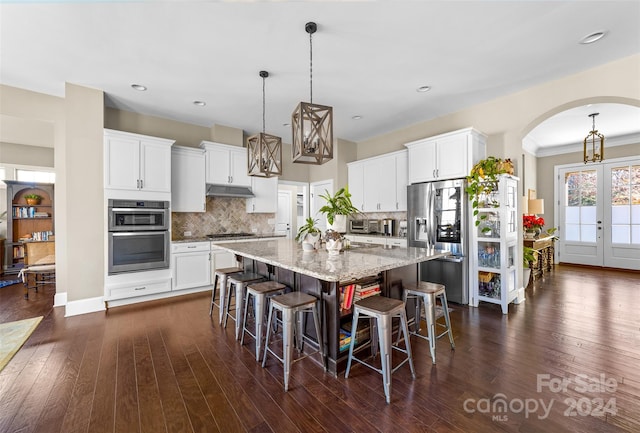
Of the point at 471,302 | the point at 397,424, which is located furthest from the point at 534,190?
the point at 397,424

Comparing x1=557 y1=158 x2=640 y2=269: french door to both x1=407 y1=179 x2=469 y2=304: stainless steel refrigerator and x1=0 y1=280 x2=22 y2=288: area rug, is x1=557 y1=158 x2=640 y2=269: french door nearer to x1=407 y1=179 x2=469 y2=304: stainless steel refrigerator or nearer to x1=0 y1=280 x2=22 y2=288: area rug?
x1=407 y1=179 x2=469 y2=304: stainless steel refrigerator

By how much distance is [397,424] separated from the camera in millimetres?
1620

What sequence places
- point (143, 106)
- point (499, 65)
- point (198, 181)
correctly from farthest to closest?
point (198, 181)
point (143, 106)
point (499, 65)

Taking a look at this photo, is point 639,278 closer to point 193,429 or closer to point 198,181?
point 193,429

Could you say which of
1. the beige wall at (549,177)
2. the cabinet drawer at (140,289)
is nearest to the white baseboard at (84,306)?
the cabinet drawer at (140,289)

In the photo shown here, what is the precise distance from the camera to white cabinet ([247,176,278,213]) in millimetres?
5255

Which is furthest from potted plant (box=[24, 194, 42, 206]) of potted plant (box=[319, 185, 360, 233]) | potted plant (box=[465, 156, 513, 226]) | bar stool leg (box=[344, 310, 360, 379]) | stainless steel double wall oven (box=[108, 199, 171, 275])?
potted plant (box=[465, 156, 513, 226])

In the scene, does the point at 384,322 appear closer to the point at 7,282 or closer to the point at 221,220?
the point at 221,220

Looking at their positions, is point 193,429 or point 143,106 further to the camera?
point 143,106

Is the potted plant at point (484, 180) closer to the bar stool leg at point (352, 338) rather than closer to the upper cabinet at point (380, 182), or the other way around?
the upper cabinet at point (380, 182)

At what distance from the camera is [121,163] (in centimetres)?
375

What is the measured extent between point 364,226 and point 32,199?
7.35 meters

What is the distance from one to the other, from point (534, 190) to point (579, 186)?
85cm

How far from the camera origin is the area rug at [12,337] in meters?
1.13
